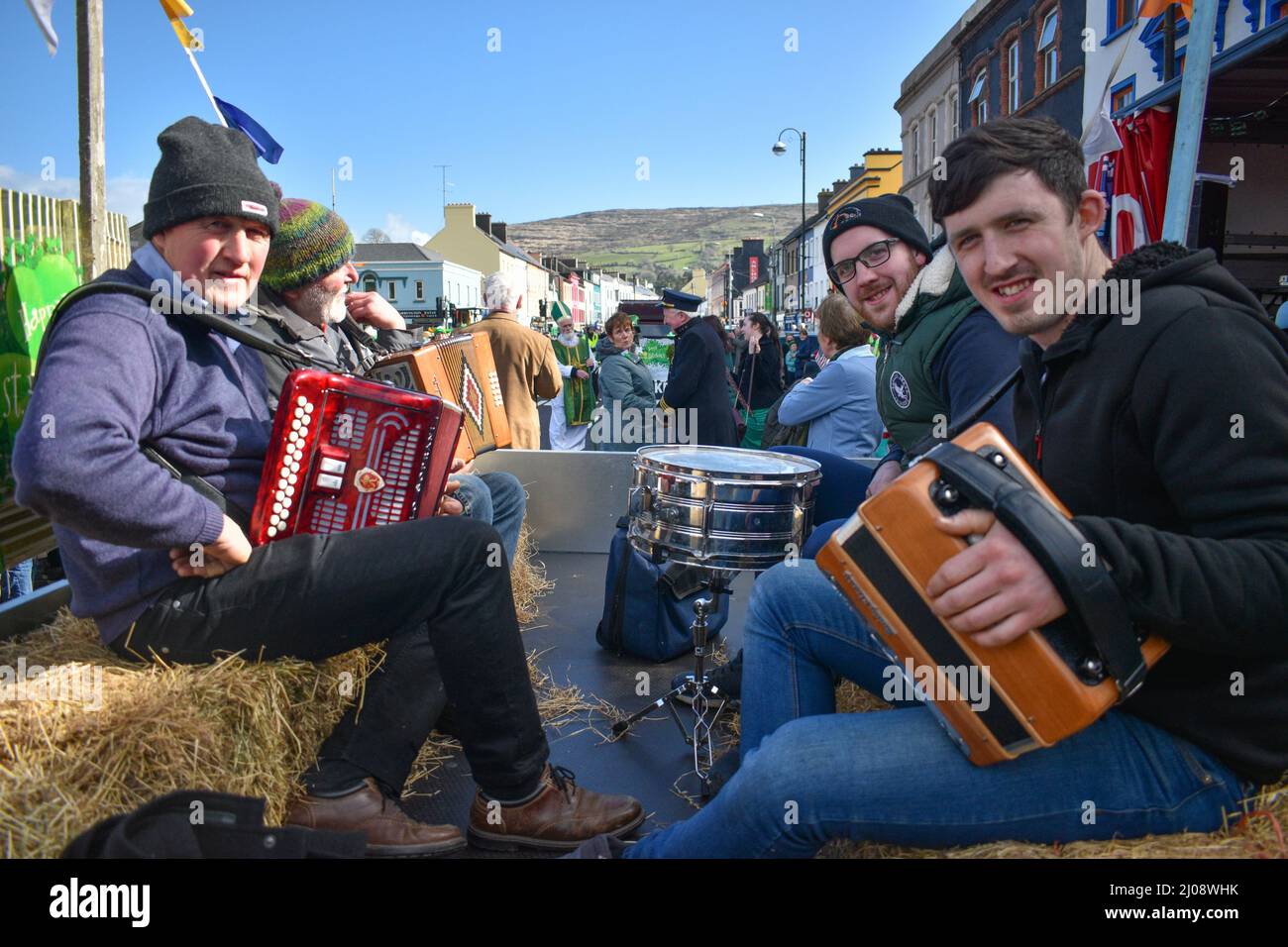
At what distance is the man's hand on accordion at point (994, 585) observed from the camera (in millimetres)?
1448

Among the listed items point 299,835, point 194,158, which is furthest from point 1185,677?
point 194,158

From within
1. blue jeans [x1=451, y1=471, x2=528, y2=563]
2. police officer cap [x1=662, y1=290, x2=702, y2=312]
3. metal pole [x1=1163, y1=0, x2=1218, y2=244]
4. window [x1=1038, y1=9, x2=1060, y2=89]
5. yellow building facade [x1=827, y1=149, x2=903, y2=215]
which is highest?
yellow building facade [x1=827, y1=149, x2=903, y2=215]

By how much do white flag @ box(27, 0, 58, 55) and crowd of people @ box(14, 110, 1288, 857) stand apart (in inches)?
40.4

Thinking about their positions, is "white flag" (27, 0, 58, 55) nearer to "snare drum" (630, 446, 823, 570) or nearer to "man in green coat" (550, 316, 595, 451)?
"snare drum" (630, 446, 823, 570)

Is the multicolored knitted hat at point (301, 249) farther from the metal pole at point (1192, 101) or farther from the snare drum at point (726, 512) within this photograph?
the metal pole at point (1192, 101)

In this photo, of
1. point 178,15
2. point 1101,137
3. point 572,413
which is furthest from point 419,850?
point 572,413

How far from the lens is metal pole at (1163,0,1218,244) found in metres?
4.90

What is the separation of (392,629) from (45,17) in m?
2.87

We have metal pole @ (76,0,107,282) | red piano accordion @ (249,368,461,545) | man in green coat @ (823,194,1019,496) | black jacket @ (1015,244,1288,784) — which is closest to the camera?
black jacket @ (1015,244,1288,784)

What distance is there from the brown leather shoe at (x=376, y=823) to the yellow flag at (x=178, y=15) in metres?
3.48

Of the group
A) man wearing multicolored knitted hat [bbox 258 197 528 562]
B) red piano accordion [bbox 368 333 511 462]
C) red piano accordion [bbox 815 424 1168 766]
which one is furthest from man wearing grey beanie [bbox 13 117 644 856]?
red piano accordion [bbox 815 424 1168 766]

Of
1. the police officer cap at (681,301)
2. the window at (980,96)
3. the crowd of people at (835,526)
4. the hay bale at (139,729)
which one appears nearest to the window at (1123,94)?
the window at (980,96)

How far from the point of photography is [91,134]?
4.73m

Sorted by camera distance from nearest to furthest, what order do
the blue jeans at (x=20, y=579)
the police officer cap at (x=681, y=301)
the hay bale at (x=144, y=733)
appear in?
the hay bale at (x=144, y=733), the blue jeans at (x=20, y=579), the police officer cap at (x=681, y=301)
